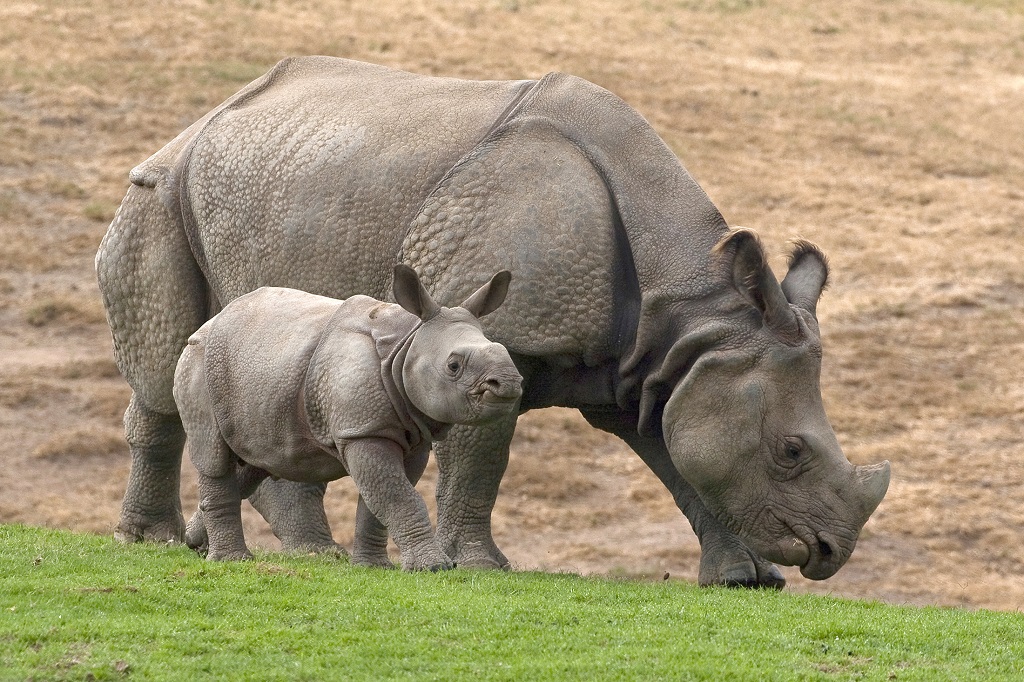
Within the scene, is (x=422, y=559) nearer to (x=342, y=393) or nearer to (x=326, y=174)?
(x=342, y=393)

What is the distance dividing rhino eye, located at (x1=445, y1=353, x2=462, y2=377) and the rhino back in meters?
2.14

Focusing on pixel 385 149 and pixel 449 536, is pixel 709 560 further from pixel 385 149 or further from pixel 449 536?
pixel 385 149

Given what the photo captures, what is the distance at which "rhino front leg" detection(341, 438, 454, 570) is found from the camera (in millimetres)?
9508

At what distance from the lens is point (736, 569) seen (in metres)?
11.0

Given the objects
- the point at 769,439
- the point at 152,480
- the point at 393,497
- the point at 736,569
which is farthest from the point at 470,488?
the point at 152,480

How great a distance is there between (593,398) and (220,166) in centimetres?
297

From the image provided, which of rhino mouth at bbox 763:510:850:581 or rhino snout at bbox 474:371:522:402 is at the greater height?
rhino snout at bbox 474:371:522:402

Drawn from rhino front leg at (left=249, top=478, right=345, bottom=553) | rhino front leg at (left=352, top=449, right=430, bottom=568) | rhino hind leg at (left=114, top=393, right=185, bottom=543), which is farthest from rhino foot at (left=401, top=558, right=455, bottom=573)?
rhino hind leg at (left=114, top=393, right=185, bottom=543)

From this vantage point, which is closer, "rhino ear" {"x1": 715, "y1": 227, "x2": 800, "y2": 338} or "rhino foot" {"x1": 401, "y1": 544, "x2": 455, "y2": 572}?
"rhino foot" {"x1": 401, "y1": 544, "x2": 455, "y2": 572}

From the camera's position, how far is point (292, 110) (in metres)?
→ 12.3

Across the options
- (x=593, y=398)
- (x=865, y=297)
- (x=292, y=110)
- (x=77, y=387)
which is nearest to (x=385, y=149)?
(x=292, y=110)

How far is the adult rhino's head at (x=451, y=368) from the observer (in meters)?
9.16

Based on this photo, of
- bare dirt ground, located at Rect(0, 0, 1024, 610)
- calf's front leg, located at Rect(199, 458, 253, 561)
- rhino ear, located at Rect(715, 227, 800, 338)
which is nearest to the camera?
calf's front leg, located at Rect(199, 458, 253, 561)

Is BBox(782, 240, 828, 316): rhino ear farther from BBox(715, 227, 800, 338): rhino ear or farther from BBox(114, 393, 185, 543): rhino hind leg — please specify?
BBox(114, 393, 185, 543): rhino hind leg
